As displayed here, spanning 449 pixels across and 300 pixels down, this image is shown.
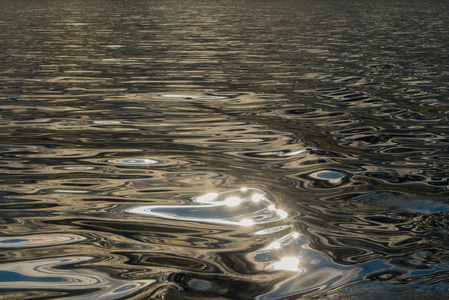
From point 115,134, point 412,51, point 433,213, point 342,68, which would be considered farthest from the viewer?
point 412,51

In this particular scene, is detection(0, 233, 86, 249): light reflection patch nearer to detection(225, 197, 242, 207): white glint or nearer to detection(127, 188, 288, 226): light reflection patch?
detection(127, 188, 288, 226): light reflection patch

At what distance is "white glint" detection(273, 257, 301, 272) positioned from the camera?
267 centimetres

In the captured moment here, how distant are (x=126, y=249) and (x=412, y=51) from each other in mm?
12872

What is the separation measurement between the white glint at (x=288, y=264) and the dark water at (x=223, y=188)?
0.04 ft

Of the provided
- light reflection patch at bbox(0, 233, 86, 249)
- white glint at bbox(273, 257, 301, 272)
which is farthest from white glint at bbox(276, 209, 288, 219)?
light reflection patch at bbox(0, 233, 86, 249)

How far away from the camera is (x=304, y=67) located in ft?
36.8

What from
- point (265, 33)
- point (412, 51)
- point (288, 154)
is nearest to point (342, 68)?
point (412, 51)

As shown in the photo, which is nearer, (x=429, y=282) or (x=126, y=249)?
(x=429, y=282)

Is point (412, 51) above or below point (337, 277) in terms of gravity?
above

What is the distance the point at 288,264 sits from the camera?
2713 mm

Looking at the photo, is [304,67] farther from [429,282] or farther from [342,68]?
[429,282]

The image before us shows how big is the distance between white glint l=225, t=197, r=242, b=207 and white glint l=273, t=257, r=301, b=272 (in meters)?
0.85

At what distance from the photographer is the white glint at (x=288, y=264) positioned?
267cm

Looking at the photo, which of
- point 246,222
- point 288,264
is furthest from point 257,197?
point 288,264
